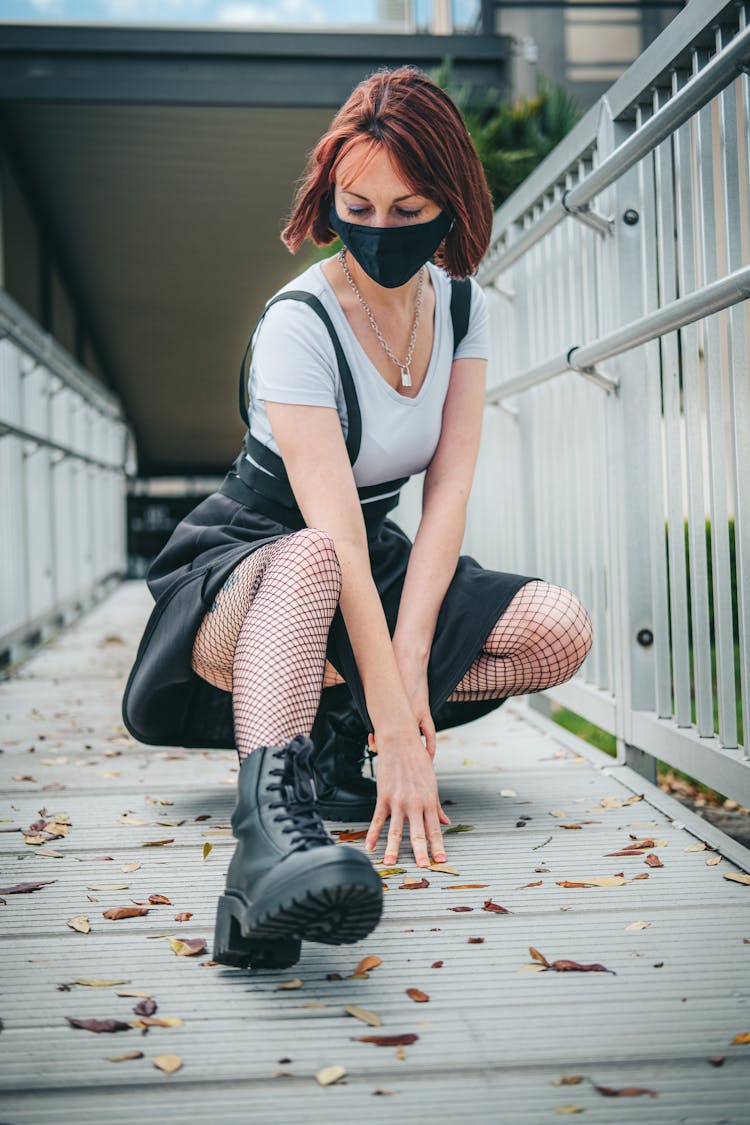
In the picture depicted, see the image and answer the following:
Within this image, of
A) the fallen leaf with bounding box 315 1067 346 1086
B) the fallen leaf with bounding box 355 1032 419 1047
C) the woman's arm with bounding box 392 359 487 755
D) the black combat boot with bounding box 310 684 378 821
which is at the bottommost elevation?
the fallen leaf with bounding box 315 1067 346 1086

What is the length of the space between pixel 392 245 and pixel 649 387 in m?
0.68

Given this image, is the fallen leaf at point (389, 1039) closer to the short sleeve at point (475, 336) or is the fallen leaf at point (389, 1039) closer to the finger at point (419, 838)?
the finger at point (419, 838)

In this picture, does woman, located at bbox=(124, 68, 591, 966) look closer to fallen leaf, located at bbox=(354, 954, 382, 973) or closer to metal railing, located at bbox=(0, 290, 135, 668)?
fallen leaf, located at bbox=(354, 954, 382, 973)

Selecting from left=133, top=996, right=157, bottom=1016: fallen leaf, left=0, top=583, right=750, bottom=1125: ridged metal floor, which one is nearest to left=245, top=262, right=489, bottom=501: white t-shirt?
left=0, top=583, right=750, bottom=1125: ridged metal floor

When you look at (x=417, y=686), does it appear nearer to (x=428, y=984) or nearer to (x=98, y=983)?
(x=428, y=984)

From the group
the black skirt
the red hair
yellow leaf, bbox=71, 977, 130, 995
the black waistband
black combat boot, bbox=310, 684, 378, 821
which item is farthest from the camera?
black combat boot, bbox=310, 684, 378, 821

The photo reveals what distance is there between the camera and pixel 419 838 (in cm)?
162

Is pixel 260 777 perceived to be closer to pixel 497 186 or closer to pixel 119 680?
pixel 119 680

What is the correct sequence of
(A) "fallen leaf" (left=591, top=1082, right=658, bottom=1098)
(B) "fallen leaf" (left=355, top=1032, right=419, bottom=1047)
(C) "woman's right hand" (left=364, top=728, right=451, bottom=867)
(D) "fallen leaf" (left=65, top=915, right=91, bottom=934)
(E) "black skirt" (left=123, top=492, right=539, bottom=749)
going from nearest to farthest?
1. (A) "fallen leaf" (left=591, top=1082, right=658, bottom=1098)
2. (B) "fallen leaf" (left=355, top=1032, right=419, bottom=1047)
3. (D) "fallen leaf" (left=65, top=915, right=91, bottom=934)
4. (C) "woman's right hand" (left=364, top=728, right=451, bottom=867)
5. (E) "black skirt" (left=123, top=492, right=539, bottom=749)

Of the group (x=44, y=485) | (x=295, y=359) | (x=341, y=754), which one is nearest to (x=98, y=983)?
(x=341, y=754)

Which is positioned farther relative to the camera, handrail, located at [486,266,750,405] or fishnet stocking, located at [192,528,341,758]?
handrail, located at [486,266,750,405]

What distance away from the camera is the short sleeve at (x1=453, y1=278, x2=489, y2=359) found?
79.0 inches

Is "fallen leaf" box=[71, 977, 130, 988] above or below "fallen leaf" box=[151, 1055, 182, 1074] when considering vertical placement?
above

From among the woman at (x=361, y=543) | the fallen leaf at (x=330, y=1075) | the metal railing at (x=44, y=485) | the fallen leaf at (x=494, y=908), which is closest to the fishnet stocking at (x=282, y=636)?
the woman at (x=361, y=543)
